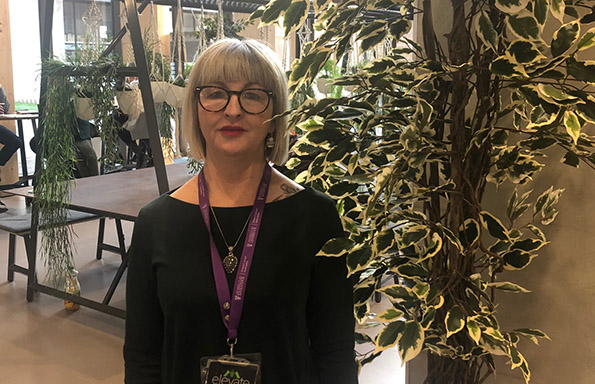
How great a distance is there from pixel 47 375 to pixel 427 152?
8.73 feet

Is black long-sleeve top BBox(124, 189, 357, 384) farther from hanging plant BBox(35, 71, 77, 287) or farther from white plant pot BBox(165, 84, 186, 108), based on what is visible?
hanging plant BBox(35, 71, 77, 287)

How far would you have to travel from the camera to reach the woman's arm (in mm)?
1209

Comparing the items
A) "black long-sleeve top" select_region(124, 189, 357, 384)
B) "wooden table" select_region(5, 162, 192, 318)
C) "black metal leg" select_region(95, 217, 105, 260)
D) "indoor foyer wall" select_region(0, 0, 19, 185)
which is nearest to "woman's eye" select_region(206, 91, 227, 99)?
"black long-sleeve top" select_region(124, 189, 357, 384)

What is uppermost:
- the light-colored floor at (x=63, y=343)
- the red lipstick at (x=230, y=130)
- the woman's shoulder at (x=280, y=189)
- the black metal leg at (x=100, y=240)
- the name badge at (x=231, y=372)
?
the red lipstick at (x=230, y=130)

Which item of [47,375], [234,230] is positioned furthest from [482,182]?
[47,375]

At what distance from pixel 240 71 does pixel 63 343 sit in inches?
108

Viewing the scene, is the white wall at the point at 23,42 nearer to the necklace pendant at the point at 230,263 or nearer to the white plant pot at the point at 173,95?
the white plant pot at the point at 173,95

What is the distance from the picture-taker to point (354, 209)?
138 centimetres

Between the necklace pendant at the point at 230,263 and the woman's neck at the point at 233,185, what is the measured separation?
12cm

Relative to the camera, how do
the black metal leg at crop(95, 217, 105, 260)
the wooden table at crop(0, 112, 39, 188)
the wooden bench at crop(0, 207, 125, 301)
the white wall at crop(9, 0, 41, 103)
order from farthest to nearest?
the white wall at crop(9, 0, 41, 103), the wooden table at crop(0, 112, 39, 188), the black metal leg at crop(95, 217, 105, 260), the wooden bench at crop(0, 207, 125, 301)

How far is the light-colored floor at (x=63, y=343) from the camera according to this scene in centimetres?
292

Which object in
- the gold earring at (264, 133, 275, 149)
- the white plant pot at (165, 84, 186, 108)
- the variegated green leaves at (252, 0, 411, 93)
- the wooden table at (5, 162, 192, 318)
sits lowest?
the wooden table at (5, 162, 192, 318)

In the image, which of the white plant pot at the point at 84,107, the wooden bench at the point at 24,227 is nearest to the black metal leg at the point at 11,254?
the wooden bench at the point at 24,227

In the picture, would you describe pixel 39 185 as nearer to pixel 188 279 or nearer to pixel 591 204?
pixel 188 279
